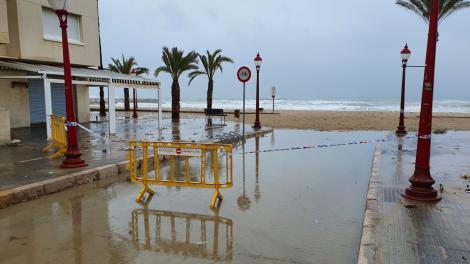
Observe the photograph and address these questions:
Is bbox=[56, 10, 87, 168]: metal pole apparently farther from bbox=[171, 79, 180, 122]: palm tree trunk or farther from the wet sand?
bbox=[171, 79, 180, 122]: palm tree trunk

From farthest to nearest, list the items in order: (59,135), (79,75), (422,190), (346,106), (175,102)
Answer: (346,106) < (175,102) < (79,75) < (59,135) < (422,190)

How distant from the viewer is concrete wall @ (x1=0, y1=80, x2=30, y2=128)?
17.9 meters

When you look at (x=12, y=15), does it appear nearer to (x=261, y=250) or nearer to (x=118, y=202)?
(x=118, y=202)

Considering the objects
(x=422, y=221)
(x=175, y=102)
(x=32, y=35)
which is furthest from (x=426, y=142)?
(x=175, y=102)

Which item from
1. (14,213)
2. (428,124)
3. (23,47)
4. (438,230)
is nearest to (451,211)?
(438,230)

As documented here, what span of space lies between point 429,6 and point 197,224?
51.9 feet

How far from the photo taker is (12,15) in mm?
16406

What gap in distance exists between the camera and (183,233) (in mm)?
5254

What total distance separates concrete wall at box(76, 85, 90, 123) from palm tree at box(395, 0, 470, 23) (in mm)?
17587

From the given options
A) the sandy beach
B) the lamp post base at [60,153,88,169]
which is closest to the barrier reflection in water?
the lamp post base at [60,153,88,169]

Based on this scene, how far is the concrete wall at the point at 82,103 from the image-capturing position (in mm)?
22438

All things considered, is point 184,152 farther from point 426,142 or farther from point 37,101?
point 37,101

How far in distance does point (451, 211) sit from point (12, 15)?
17.6 m

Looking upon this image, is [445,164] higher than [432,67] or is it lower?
lower
